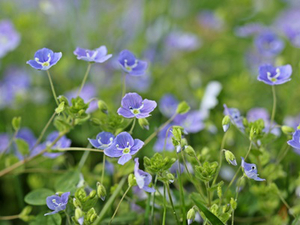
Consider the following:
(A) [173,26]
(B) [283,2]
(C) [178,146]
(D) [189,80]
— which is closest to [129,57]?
(C) [178,146]

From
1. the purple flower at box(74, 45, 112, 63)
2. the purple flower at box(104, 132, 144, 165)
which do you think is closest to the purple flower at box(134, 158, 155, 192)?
the purple flower at box(104, 132, 144, 165)

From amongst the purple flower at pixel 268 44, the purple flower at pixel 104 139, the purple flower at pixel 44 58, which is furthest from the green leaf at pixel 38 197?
the purple flower at pixel 268 44

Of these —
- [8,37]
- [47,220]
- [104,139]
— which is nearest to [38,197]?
[47,220]

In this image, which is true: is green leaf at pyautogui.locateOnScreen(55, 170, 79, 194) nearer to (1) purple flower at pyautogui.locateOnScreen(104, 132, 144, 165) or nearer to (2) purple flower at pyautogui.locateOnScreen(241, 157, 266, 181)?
(1) purple flower at pyautogui.locateOnScreen(104, 132, 144, 165)

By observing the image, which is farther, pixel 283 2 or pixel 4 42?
pixel 283 2

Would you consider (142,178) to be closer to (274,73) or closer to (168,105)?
(274,73)

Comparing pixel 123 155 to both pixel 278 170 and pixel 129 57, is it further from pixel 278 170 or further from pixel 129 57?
pixel 278 170
